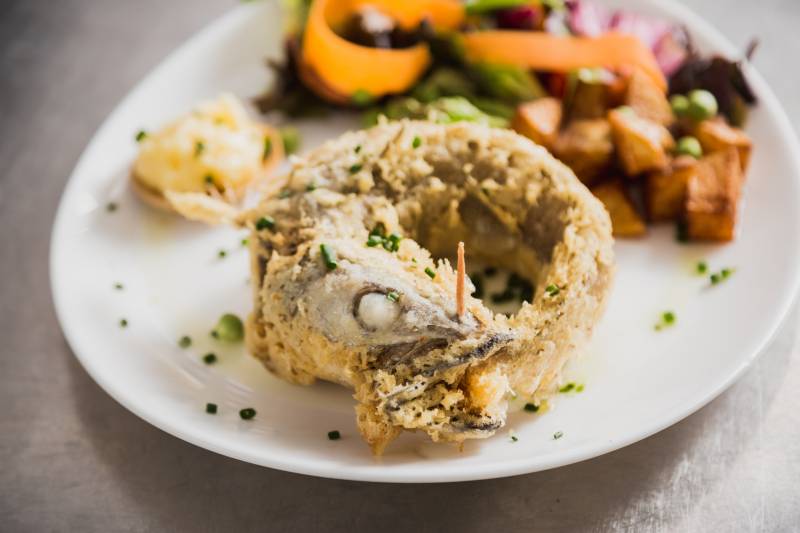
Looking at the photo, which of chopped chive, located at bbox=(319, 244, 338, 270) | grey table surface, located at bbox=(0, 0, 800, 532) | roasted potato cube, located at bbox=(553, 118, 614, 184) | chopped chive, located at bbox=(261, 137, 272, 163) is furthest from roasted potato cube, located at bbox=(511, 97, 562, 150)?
chopped chive, located at bbox=(319, 244, 338, 270)

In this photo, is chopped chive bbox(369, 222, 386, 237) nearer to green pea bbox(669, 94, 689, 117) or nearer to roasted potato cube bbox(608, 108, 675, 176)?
roasted potato cube bbox(608, 108, 675, 176)

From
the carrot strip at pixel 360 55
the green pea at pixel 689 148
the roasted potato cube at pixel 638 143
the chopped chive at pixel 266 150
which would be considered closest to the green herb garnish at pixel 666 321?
the roasted potato cube at pixel 638 143

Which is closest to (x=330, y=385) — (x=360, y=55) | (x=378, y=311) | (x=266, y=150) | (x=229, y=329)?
(x=229, y=329)

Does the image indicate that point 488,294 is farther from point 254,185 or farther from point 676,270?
point 254,185

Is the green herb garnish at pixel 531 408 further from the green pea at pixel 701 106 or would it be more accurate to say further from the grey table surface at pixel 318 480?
the green pea at pixel 701 106

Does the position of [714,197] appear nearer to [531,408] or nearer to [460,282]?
[531,408]
